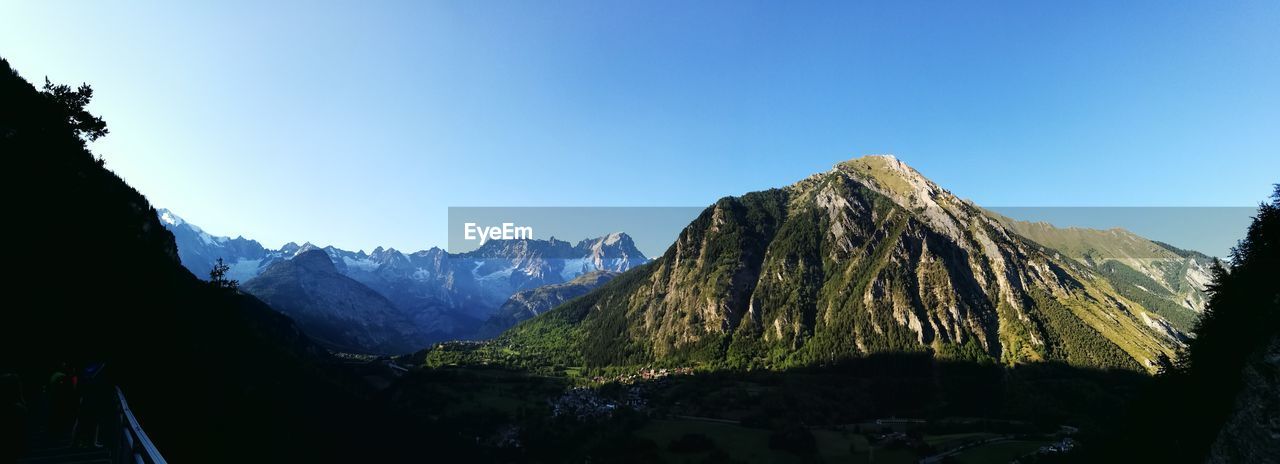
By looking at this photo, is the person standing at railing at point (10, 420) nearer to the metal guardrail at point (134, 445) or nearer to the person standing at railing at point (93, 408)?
the metal guardrail at point (134, 445)

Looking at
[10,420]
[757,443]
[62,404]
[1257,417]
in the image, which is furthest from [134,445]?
[757,443]

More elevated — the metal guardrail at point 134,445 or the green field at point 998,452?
the metal guardrail at point 134,445

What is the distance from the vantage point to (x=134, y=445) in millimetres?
11516

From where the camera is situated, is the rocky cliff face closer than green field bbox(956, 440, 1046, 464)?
Yes

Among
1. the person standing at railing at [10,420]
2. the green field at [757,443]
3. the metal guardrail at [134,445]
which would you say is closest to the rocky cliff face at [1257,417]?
the metal guardrail at [134,445]

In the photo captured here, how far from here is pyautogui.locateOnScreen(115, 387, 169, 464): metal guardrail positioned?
1048 cm

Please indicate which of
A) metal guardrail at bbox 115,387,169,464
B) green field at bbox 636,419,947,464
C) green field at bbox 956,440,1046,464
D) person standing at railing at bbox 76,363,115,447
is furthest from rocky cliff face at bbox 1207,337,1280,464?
green field at bbox 636,419,947,464

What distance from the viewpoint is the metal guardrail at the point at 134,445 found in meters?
10.5

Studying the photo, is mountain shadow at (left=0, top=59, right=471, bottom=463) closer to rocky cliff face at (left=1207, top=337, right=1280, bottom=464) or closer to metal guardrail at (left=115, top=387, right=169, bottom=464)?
metal guardrail at (left=115, top=387, right=169, bottom=464)

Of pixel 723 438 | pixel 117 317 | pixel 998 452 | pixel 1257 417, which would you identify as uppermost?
pixel 117 317

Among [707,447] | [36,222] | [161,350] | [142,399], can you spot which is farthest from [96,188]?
[707,447]

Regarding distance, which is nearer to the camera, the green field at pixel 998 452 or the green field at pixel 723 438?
the green field at pixel 998 452

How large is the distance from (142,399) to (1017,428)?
716 ft

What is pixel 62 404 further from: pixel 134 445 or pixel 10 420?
pixel 134 445
